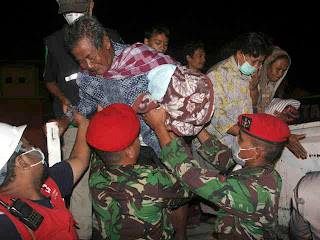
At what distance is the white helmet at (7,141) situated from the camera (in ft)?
5.05

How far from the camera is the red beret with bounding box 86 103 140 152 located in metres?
1.71

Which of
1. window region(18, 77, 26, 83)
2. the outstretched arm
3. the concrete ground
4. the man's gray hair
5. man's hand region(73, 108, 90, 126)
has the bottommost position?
window region(18, 77, 26, 83)

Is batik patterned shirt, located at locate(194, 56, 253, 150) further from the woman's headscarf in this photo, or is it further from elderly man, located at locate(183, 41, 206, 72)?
elderly man, located at locate(183, 41, 206, 72)

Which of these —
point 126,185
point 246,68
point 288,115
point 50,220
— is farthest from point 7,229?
point 288,115

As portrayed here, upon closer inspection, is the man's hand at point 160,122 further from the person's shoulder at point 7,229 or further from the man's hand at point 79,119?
the person's shoulder at point 7,229

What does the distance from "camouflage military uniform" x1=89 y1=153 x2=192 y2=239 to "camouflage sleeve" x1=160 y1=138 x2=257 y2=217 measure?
138 millimetres

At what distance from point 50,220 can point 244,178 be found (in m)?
1.27

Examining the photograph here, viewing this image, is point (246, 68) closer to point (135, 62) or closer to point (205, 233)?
point (135, 62)

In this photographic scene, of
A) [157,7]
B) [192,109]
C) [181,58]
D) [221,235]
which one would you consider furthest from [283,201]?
[157,7]

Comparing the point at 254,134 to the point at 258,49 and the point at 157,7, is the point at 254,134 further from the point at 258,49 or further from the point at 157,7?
the point at 157,7

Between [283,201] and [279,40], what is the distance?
890 cm

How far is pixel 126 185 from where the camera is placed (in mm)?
1812

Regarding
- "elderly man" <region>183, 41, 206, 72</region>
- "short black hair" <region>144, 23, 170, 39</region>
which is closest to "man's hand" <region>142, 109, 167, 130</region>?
"short black hair" <region>144, 23, 170, 39</region>

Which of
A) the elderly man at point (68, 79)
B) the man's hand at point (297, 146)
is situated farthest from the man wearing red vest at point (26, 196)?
the man's hand at point (297, 146)
